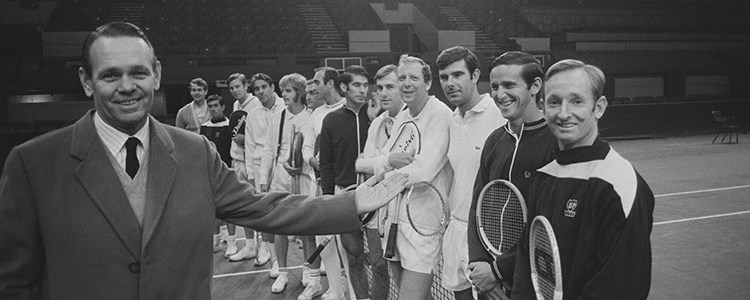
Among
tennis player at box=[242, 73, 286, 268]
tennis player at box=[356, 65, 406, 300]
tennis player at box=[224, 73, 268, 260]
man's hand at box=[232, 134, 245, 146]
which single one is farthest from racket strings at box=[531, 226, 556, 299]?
man's hand at box=[232, 134, 245, 146]

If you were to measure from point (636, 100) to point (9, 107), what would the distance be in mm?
23678

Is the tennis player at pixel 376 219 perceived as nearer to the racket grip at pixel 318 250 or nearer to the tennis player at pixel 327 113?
the racket grip at pixel 318 250

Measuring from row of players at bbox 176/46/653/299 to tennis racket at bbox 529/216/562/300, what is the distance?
7cm

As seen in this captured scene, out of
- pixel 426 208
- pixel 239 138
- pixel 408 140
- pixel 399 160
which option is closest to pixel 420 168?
pixel 399 160

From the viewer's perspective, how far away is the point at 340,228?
232cm

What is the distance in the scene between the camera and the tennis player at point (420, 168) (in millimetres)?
3979

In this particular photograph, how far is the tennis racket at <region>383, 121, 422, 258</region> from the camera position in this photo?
4121 millimetres

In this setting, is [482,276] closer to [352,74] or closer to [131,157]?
[131,157]

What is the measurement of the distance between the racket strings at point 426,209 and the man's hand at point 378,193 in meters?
1.56

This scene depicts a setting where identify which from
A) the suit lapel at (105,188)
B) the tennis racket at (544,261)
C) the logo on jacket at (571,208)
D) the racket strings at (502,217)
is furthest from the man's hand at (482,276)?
the suit lapel at (105,188)

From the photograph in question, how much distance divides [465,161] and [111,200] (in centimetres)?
240

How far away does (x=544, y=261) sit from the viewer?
8.13 feet

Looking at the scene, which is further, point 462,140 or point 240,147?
point 240,147

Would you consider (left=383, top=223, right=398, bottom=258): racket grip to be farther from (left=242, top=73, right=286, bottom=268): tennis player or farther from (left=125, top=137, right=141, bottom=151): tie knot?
(left=242, top=73, right=286, bottom=268): tennis player
